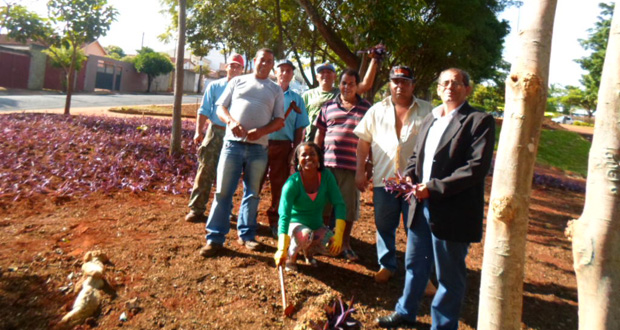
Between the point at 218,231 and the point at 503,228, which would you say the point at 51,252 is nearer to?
the point at 218,231

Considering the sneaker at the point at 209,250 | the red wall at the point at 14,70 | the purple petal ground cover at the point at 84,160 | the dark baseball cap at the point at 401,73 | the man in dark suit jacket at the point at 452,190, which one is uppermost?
the red wall at the point at 14,70

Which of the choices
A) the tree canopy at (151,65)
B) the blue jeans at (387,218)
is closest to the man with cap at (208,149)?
the blue jeans at (387,218)

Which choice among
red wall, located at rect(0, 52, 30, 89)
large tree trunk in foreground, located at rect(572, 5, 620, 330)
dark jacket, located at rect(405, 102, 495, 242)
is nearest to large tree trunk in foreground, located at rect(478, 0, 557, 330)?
large tree trunk in foreground, located at rect(572, 5, 620, 330)

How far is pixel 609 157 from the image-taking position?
134 cm

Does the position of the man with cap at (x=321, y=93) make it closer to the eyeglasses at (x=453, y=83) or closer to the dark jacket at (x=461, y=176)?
the eyeglasses at (x=453, y=83)

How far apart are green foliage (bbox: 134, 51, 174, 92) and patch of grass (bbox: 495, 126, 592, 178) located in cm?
3160

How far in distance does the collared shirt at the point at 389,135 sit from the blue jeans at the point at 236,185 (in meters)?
1.04

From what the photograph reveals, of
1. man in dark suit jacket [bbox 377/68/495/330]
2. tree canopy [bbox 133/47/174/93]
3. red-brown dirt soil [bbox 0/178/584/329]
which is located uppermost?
tree canopy [bbox 133/47/174/93]

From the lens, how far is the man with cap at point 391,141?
3.46 metres

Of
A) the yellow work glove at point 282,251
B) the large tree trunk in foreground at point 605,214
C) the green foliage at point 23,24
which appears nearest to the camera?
the large tree trunk in foreground at point 605,214

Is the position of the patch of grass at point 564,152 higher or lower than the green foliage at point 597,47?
lower

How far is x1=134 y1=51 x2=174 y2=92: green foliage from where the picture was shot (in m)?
39.3

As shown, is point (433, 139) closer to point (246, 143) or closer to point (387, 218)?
point (387, 218)

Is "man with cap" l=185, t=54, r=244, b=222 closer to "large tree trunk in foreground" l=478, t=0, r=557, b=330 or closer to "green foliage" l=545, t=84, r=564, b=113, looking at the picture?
"large tree trunk in foreground" l=478, t=0, r=557, b=330
